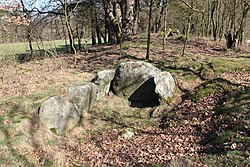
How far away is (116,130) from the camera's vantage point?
1040cm

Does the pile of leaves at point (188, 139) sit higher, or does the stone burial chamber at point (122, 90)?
the stone burial chamber at point (122, 90)

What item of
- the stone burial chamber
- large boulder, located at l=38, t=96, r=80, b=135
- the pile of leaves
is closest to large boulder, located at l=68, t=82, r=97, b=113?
the stone burial chamber

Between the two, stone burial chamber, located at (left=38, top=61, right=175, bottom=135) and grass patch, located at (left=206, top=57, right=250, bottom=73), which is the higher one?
grass patch, located at (left=206, top=57, right=250, bottom=73)

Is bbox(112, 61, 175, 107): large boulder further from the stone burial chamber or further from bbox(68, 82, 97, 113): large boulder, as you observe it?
bbox(68, 82, 97, 113): large boulder

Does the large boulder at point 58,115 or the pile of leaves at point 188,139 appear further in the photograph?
the large boulder at point 58,115

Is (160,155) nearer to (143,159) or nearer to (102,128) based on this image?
(143,159)

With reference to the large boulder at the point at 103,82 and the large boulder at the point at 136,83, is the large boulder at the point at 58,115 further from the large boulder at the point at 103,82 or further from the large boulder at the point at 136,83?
the large boulder at the point at 136,83

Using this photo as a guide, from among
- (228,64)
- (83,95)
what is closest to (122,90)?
(83,95)

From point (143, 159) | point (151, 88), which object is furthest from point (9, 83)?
point (143, 159)

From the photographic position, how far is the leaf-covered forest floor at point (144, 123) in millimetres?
7785

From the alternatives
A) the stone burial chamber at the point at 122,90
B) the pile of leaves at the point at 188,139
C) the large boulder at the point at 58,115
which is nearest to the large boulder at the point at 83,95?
the stone burial chamber at the point at 122,90

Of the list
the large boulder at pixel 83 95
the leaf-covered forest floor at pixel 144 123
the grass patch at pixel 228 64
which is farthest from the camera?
the grass patch at pixel 228 64

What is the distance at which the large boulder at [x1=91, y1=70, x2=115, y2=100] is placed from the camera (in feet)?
40.5

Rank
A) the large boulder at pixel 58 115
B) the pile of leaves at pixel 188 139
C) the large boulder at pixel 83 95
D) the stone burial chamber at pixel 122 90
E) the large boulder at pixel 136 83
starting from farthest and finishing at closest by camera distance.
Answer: the large boulder at pixel 136 83 → the large boulder at pixel 83 95 → the stone burial chamber at pixel 122 90 → the large boulder at pixel 58 115 → the pile of leaves at pixel 188 139
